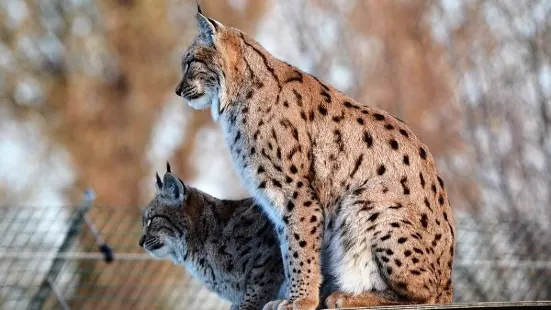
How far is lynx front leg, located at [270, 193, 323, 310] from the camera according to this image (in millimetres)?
8664

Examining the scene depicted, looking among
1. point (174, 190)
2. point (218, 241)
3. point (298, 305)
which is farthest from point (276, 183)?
point (174, 190)

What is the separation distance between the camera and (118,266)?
1550 centimetres

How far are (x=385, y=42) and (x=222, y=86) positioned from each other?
39.1 ft

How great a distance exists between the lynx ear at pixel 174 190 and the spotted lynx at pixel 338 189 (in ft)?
3.40

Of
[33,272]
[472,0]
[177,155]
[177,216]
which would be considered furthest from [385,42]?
[177,216]

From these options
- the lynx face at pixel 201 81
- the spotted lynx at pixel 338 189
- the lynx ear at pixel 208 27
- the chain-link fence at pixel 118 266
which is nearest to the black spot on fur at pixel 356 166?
Answer: the spotted lynx at pixel 338 189

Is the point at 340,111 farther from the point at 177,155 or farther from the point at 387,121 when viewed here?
the point at 177,155

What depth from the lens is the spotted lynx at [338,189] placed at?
8508 mm

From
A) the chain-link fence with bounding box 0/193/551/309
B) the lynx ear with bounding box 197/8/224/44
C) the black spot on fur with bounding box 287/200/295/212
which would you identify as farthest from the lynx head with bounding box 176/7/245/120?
the chain-link fence with bounding box 0/193/551/309

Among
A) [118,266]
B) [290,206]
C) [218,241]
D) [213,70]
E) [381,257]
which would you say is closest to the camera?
[381,257]

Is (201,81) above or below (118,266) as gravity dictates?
above

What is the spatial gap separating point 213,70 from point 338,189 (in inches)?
50.7

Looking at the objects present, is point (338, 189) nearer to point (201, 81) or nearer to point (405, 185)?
point (405, 185)

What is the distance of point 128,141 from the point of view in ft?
90.5
